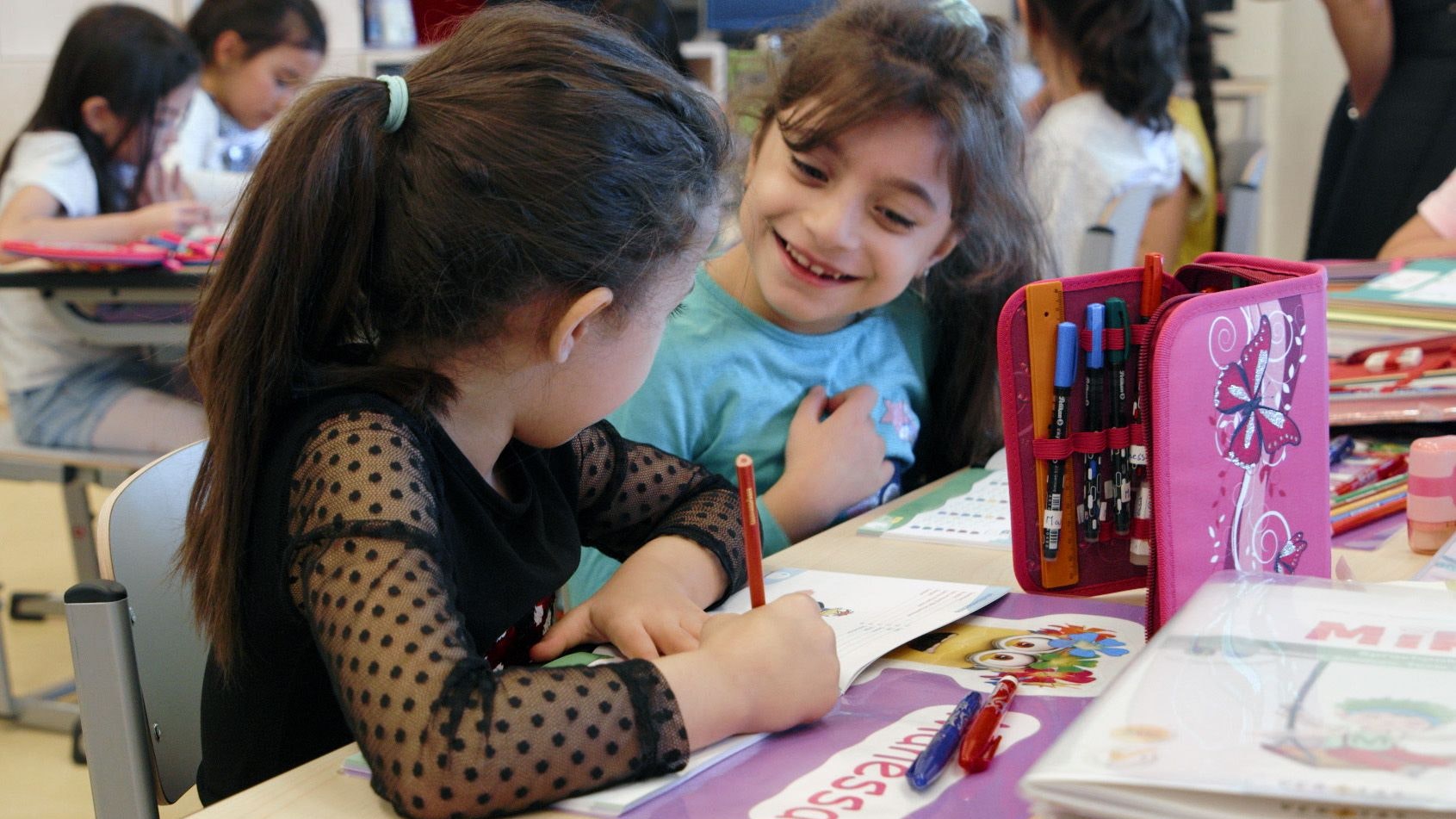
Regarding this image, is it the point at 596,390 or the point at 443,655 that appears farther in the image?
the point at 596,390

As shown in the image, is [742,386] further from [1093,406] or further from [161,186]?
[161,186]

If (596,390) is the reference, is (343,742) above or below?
below

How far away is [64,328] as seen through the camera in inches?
93.8

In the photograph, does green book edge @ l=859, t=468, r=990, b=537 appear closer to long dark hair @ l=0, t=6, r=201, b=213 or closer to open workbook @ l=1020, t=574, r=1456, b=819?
open workbook @ l=1020, t=574, r=1456, b=819

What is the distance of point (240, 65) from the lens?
140 inches

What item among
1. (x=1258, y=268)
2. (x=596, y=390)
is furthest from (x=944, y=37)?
(x=596, y=390)

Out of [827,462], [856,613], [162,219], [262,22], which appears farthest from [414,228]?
[262,22]

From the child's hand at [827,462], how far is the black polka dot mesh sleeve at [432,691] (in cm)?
61

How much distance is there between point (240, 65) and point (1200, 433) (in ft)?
10.9

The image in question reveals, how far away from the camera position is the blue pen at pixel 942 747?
65 cm

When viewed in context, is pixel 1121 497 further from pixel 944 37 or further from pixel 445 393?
pixel 944 37

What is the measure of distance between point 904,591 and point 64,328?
1.95 metres

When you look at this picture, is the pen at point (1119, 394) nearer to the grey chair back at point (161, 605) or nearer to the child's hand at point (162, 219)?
the grey chair back at point (161, 605)

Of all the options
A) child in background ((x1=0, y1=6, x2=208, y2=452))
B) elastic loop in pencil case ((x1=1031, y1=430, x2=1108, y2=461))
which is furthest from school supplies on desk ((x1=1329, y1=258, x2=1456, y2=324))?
child in background ((x1=0, y1=6, x2=208, y2=452))
